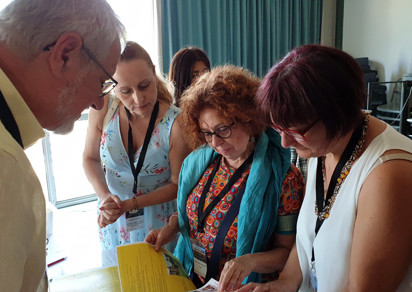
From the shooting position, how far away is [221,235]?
122 cm

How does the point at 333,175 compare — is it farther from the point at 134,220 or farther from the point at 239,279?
the point at 134,220

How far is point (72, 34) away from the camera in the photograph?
0.69 m

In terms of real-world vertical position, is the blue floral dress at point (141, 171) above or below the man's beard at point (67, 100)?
below

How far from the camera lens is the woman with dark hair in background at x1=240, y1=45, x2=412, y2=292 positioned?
80cm

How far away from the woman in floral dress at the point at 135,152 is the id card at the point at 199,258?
359 mm

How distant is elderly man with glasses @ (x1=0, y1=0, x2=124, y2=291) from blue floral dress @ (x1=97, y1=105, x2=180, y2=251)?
0.78 m

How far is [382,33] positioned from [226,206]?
4.16 metres

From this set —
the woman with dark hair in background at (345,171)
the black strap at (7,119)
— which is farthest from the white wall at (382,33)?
the black strap at (7,119)

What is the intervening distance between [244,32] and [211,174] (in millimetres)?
3188

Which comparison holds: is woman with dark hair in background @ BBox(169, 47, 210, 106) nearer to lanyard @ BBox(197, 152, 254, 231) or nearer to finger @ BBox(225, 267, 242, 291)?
lanyard @ BBox(197, 152, 254, 231)

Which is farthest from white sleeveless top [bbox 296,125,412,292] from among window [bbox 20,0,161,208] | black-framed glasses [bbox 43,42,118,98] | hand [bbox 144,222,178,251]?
window [bbox 20,0,161,208]

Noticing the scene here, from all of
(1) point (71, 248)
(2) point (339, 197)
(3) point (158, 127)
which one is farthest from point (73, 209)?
(2) point (339, 197)

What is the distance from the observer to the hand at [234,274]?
107 centimetres

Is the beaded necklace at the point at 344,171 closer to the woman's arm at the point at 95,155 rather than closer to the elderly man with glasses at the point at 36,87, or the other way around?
the elderly man with glasses at the point at 36,87
